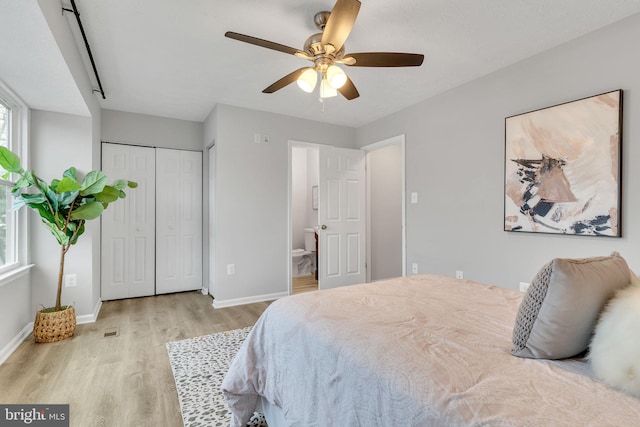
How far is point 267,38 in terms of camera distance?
2.38 metres

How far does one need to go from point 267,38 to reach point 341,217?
265cm

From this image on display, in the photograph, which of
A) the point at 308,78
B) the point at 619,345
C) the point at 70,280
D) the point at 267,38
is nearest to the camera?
the point at 619,345

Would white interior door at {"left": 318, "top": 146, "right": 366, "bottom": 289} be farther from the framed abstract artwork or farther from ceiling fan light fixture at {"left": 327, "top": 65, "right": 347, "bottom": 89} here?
ceiling fan light fixture at {"left": 327, "top": 65, "right": 347, "bottom": 89}

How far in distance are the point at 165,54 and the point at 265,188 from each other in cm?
187

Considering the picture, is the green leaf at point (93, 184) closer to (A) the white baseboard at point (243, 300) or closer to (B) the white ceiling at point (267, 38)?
(B) the white ceiling at point (267, 38)

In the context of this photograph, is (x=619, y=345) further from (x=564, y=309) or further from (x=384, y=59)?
(x=384, y=59)

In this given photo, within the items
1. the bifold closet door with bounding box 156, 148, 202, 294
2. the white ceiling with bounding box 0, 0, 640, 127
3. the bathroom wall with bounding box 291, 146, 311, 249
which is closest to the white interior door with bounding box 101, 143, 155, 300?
the bifold closet door with bounding box 156, 148, 202, 294

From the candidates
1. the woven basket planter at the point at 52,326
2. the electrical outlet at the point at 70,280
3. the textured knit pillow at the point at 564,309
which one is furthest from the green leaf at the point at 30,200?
the textured knit pillow at the point at 564,309

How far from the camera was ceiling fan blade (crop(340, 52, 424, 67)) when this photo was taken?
1967mm

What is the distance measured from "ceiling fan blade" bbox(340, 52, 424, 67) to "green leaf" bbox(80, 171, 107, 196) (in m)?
2.34

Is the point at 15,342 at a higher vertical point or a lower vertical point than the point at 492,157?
lower

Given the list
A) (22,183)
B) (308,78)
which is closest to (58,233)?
(22,183)

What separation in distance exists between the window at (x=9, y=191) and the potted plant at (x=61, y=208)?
9cm

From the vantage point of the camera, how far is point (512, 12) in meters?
2.09
